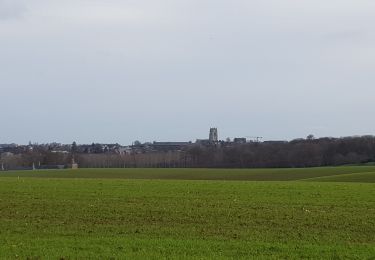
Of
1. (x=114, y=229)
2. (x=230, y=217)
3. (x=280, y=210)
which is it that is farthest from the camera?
(x=280, y=210)

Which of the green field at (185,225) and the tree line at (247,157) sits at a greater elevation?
the tree line at (247,157)

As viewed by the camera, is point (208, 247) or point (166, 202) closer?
point (208, 247)

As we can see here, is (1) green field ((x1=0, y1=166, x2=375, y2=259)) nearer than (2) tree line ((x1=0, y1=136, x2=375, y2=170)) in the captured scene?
Yes

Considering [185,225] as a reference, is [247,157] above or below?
above

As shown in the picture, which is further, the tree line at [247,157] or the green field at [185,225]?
the tree line at [247,157]

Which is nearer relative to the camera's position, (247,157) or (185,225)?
(185,225)

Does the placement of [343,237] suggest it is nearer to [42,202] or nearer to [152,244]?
[152,244]

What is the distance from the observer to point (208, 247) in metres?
13.9

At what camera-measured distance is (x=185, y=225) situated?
1758cm

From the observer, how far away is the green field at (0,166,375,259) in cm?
1345

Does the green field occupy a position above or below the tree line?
below

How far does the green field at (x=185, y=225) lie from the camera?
13.5 metres

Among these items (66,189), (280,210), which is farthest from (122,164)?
(280,210)

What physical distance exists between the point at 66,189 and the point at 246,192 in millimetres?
8413
